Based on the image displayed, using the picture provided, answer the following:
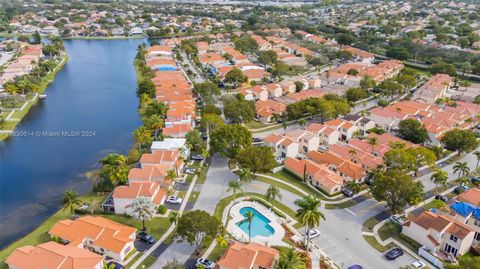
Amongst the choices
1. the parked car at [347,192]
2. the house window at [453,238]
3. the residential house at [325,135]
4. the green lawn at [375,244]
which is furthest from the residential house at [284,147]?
the house window at [453,238]

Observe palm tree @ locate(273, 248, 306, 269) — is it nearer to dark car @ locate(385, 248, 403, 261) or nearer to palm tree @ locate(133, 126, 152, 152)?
dark car @ locate(385, 248, 403, 261)

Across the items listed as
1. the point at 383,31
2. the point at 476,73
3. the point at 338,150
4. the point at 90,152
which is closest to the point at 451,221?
the point at 338,150

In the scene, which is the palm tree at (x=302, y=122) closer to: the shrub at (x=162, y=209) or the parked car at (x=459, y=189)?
the parked car at (x=459, y=189)

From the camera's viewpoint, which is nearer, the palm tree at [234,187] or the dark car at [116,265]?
the dark car at [116,265]

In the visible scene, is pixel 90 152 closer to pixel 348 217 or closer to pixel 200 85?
pixel 200 85

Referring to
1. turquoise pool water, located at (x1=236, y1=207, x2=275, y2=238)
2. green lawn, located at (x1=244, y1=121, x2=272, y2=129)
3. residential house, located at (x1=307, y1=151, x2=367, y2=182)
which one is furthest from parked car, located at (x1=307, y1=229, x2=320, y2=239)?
green lawn, located at (x1=244, y1=121, x2=272, y2=129)
